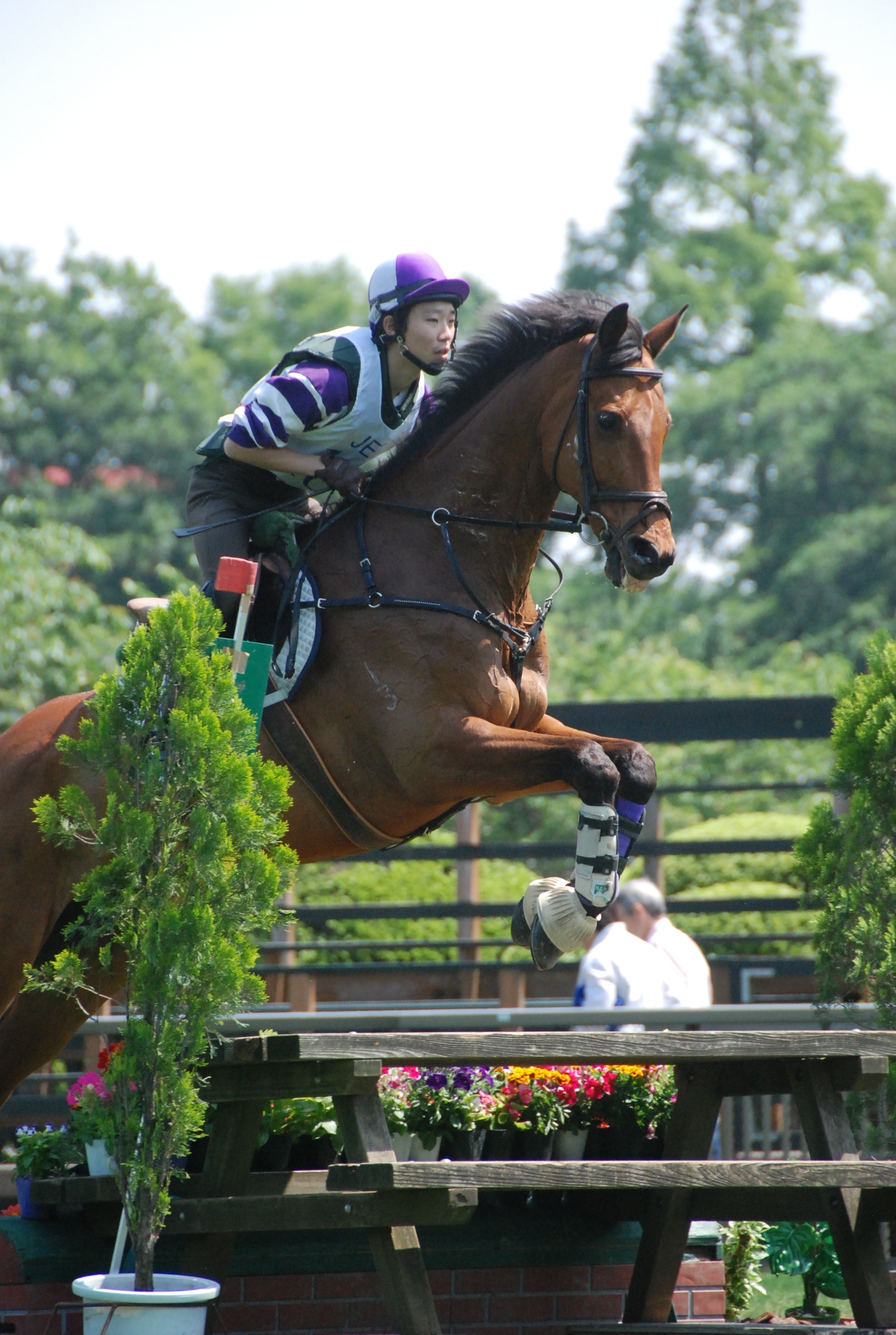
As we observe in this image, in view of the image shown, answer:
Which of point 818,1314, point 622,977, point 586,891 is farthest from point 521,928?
point 622,977

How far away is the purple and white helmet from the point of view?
4.51m

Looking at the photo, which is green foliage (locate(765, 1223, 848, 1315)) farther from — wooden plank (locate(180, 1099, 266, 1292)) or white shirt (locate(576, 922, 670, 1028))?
wooden plank (locate(180, 1099, 266, 1292))

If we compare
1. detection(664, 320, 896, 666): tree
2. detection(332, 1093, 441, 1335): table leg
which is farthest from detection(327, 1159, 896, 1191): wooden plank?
detection(664, 320, 896, 666): tree

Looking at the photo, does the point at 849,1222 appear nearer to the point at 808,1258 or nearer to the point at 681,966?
the point at 808,1258

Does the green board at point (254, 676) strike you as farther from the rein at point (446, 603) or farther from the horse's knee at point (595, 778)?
the horse's knee at point (595, 778)

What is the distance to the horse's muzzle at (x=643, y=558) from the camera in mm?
4137

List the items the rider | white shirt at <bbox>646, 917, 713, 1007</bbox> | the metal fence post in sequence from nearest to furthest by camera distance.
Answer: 1. the rider
2. white shirt at <bbox>646, 917, 713, 1007</bbox>
3. the metal fence post

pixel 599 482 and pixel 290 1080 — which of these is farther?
pixel 599 482

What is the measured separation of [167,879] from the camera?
11.9 feet

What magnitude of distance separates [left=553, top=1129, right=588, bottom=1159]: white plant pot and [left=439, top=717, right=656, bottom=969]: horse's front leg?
707 mm

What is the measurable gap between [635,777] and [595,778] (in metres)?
A: 0.28

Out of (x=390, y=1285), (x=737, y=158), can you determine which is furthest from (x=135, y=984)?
(x=737, y=158)

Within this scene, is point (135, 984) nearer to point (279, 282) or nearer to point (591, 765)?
point (591, 765)

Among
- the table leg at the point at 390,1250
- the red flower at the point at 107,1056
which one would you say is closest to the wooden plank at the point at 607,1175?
the table leg at the point at 390,1250
